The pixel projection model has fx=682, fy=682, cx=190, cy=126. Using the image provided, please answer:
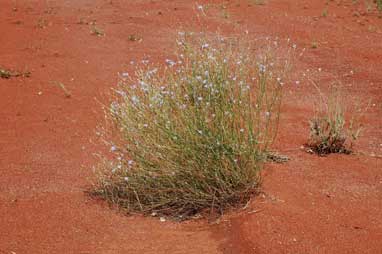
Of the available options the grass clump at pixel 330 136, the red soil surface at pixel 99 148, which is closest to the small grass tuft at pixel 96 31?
the red soil surface at pixel 99 148

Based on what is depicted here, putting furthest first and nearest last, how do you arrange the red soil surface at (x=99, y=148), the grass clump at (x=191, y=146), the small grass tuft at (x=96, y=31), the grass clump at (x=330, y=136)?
the small grass tuft at (x=96, y=31)
the grass clump at (x=330, y=136)
the grass clump at (x=191, y=146)
the red soil surface at (x=99, y=148)

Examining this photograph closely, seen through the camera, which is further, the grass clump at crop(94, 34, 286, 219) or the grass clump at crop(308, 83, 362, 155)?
the grass clump at crop(308, 83, 362, 155)

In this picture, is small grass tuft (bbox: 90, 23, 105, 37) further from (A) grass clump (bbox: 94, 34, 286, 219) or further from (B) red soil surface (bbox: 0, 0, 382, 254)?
(A) grass clump (bbox: 94, 34, 286, 219)

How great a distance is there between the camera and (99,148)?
6121 mm

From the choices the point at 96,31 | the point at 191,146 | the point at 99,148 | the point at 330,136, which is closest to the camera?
the point at 191,146

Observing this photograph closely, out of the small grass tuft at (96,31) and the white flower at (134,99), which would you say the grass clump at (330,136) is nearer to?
the white flower at (134,99)

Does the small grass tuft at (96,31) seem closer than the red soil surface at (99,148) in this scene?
No

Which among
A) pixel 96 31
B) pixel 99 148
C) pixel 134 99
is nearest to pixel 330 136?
pixel 134 99

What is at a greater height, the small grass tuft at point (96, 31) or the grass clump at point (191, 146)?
the grass clump at point (191, 146)

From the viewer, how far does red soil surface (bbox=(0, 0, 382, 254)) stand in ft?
14.2

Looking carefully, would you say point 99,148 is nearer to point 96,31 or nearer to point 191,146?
point 191,146

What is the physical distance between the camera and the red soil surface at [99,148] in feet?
14.2

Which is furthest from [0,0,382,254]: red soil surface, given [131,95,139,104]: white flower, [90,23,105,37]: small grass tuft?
[131,95,139,104]: white flower

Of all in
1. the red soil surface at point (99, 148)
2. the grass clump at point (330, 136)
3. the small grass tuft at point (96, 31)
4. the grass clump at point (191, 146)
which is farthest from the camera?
the small grass tuft at point (96, 31)
